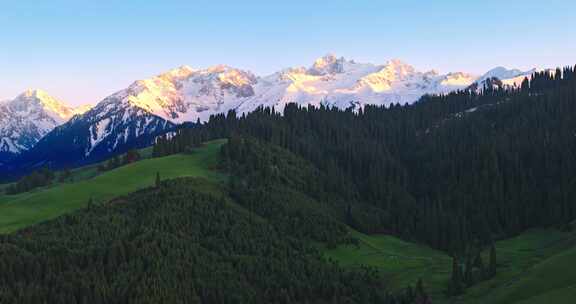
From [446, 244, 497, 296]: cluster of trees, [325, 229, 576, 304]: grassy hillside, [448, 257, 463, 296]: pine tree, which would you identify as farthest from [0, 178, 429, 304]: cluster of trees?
[325, 229, 576, 304]: grassy hillside

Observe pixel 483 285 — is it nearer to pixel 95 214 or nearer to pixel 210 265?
pixel 210 265

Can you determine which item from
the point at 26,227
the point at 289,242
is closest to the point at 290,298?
the point at 289,242

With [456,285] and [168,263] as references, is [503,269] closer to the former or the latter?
[456,285]

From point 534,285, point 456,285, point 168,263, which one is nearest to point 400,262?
point 456,285

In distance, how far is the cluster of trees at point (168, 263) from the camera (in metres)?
138

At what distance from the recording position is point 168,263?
151m

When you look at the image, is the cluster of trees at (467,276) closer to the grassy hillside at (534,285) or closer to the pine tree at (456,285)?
the pine tree at (456,285)

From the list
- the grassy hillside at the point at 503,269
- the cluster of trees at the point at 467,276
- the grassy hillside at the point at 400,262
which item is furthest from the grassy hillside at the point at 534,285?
the grassy hillside at the point at 400,262

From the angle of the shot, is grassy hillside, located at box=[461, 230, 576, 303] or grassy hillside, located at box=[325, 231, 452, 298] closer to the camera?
grassy hillside, located at box=[461, 230, 576, 303]

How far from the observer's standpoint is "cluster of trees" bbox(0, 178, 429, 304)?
13850cm

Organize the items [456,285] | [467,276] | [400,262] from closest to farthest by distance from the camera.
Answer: [456,285]
[467,276]
[400,262]

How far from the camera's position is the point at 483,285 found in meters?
124

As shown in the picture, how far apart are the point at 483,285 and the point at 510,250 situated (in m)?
63.6

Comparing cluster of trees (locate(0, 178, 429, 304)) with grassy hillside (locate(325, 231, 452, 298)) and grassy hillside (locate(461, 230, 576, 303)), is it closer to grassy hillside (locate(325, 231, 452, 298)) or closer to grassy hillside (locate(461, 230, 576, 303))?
grassy hillside (locate(325, 231, 452, 298))
